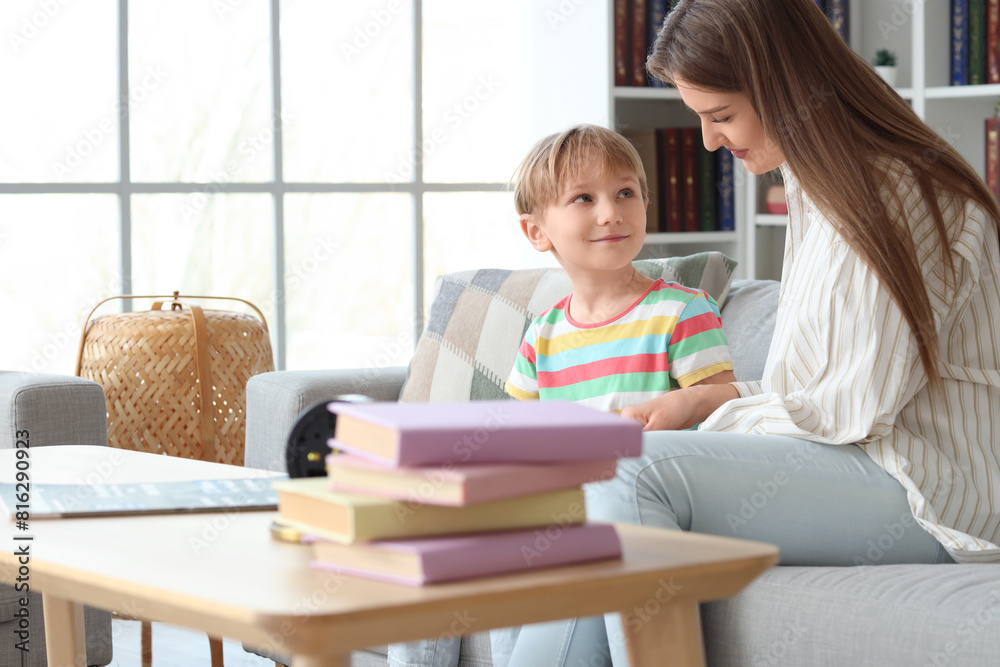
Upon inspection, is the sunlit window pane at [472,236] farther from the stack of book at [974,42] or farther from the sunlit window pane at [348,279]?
the stack of book at [974,42]

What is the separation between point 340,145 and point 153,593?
2.58 meters

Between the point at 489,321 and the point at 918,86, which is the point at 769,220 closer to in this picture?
the point at 918,86

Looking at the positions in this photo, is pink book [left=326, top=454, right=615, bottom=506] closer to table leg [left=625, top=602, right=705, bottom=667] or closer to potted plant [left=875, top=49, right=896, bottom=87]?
table leg [left=625, top=602, right=705, bottom=667]

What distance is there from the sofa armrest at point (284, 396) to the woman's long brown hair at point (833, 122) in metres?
0.84

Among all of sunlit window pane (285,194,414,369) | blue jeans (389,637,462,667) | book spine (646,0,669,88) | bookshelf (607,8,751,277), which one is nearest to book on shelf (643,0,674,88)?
book spine (646,0,669,88)

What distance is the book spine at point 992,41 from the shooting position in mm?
2811

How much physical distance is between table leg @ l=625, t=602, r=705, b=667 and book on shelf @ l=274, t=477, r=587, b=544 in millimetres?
130

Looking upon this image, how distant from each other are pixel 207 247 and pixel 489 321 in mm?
Result: 1263

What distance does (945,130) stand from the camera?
295 centimetres

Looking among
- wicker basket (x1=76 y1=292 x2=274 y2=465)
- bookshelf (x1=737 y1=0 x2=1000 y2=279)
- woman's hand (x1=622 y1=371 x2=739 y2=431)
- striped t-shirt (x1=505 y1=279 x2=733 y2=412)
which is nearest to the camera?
woman's hand (x1=622 y1=371 x2=739 y2=431)

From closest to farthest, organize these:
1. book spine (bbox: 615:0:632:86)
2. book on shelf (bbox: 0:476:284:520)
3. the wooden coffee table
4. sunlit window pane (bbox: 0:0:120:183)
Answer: the wooden coffee table, book on shelf (bbox: 0:476:284:520), sunlit window pane (bbox: 0:0:120:183), book spine (bbox: 615:0:632:86)

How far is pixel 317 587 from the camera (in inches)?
24.9

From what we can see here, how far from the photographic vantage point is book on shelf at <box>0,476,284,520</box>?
0.89 metres

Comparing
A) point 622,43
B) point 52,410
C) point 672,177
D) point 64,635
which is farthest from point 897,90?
point 64,635
